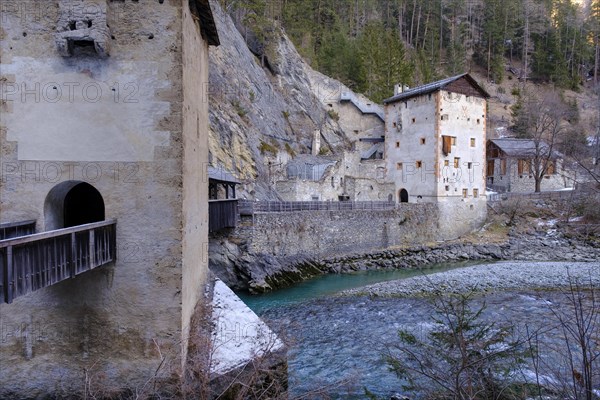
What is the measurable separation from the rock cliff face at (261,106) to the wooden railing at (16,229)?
16.3 meters

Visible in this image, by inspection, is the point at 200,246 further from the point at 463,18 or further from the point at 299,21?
the point at 463,18

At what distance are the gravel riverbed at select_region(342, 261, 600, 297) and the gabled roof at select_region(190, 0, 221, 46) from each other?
1226 cm

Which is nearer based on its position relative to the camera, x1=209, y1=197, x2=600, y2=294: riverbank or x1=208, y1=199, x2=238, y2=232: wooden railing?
x1=208, y1=199, x2=238, y2=232: wooden railing

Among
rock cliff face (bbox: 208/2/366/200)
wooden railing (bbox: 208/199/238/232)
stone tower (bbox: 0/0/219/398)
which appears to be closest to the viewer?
stone tower (bbox: 0/0/219/398)

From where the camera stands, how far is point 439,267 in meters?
24.4

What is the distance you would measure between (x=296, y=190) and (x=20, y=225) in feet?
79.5

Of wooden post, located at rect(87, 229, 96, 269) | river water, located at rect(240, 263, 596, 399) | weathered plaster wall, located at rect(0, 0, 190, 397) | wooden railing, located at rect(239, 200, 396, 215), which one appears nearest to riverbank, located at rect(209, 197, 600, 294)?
river water, located at rect(240, 263, 596, 399)

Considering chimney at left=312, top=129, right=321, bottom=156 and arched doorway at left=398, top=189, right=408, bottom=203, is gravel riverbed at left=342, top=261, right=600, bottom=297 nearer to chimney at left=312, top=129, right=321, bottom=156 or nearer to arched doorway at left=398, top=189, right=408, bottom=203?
arched doorway at left=398, top=189, right=408, bottom=203

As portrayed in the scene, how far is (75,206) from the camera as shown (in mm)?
8672

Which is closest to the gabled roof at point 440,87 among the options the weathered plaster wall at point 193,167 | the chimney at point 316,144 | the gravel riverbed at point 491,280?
the chimney at point 316,144

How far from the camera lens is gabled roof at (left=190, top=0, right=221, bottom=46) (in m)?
8.15

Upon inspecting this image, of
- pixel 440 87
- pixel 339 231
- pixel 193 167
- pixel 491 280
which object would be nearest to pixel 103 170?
pixel 193 167

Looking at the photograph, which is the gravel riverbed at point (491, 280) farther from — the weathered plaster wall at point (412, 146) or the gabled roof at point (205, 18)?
the gabled roof at point (205, 18)

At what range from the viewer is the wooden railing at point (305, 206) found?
67.3ft
